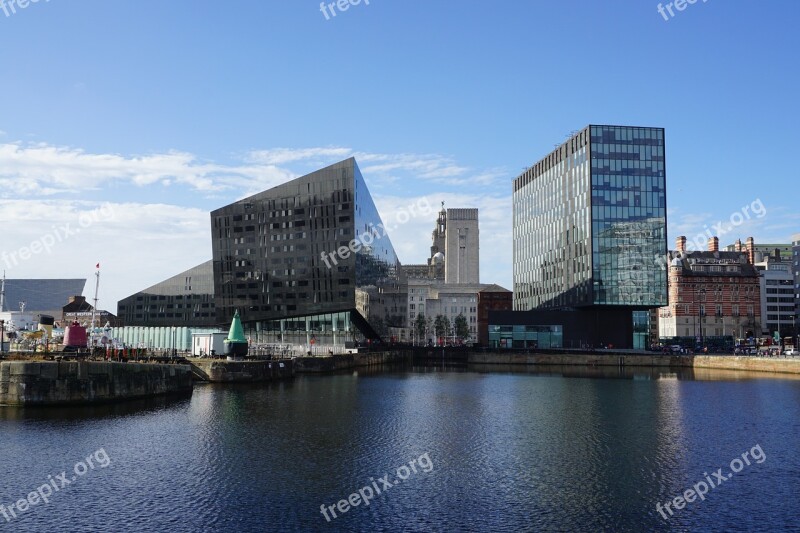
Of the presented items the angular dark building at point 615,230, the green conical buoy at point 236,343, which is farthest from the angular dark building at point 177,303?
the angular dark building at point 615,230

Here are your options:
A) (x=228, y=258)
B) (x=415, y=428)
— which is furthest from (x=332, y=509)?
(x=228, y=258)

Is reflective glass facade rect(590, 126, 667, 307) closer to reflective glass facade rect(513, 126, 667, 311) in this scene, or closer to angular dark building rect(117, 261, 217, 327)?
reflective glass facade rect(513, 126, 667, 311)

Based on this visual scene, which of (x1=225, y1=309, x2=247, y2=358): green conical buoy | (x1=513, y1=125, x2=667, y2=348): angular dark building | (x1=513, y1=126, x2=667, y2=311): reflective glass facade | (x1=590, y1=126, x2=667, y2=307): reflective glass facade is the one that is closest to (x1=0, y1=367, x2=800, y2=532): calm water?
(x1=225, y1=309, x2=247, y2=358): green conical buoy

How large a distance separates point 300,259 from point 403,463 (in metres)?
97.3

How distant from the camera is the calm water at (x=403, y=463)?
102ft

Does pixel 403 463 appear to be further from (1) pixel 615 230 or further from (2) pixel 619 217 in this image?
(2) pixel 619 217

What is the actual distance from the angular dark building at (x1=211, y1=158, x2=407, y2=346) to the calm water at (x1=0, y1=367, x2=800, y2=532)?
63.3m

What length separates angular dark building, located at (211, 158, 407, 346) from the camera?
13338 centimetres

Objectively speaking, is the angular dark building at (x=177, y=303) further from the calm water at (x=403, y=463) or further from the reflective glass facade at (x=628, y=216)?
the calm water at (x=403, y=463)

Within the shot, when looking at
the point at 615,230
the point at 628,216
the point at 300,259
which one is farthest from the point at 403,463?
the point at 628,216

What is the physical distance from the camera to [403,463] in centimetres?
4200

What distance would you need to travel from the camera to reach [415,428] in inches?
2152

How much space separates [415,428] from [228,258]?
317 feet

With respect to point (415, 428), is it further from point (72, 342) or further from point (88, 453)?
point (72, 342)
